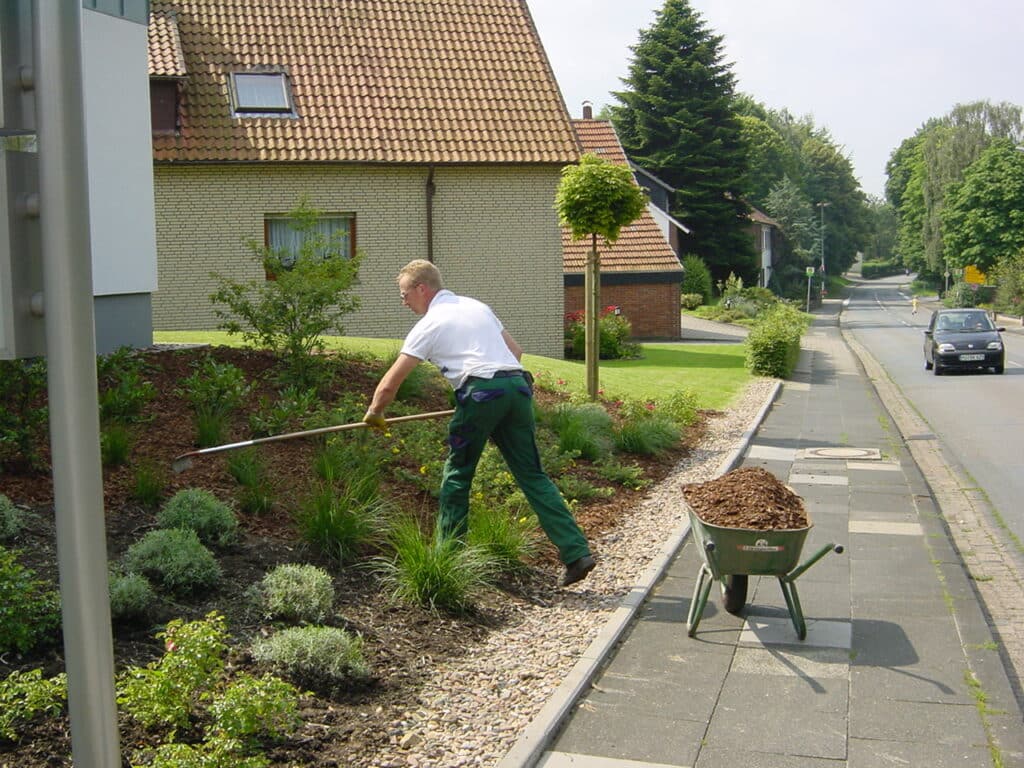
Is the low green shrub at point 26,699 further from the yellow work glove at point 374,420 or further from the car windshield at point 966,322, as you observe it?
the car windshield at point 966,322

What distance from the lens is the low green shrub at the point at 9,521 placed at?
5969 mm

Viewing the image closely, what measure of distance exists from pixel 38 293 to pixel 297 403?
271 inches

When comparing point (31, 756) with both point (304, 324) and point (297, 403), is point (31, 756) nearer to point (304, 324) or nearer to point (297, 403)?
point (297, 403)

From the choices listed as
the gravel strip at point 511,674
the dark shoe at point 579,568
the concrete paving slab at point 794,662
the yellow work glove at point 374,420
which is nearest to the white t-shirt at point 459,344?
the yellow work glove at point 374,420

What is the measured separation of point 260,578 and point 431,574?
93cm

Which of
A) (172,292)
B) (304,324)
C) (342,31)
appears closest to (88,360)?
(304,324)

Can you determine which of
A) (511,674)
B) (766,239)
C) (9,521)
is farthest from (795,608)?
(766,239)

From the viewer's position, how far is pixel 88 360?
2.87 m

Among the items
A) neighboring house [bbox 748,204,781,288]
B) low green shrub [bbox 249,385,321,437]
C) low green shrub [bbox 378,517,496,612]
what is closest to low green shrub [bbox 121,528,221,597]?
low green shrub [bbox 378,517,496,612]

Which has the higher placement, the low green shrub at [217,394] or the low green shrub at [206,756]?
the low green shrub at [217,394]

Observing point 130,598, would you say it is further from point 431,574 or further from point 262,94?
point 262,94

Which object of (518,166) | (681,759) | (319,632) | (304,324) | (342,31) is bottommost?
(681,759)

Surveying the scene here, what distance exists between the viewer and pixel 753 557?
607 centimetres

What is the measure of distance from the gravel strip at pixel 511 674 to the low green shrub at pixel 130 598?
1339 millimetres
